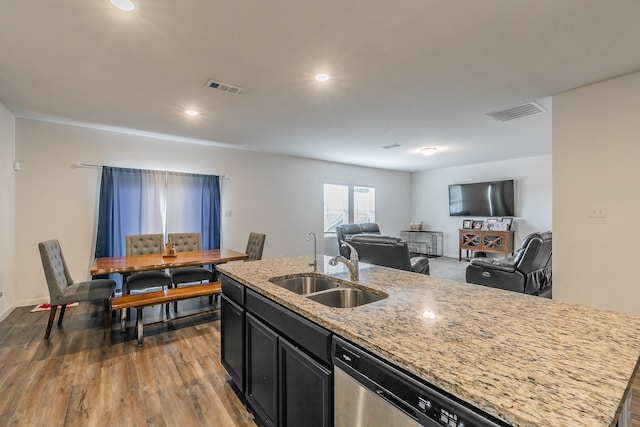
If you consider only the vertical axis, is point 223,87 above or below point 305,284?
above

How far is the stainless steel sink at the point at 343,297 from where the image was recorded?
175 cm

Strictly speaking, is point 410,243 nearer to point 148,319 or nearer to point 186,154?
point 186,154

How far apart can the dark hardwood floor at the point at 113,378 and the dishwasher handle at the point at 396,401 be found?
1.33 meters

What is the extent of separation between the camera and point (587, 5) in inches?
72.2

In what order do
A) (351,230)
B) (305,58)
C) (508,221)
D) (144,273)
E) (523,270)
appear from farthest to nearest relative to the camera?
1. (351,230)
2. (508,221)
3. (144,273)
4. (523,270)
5. (305,58)

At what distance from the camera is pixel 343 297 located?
1846 mm

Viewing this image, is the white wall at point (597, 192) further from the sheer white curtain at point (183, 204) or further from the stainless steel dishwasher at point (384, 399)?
the sheer white curtain at point (183, 204)

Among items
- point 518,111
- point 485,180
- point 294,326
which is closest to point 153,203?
point 294,326

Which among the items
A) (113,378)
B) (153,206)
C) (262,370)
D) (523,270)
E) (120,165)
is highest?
(120,165)

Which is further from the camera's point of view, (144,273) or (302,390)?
(144,273)

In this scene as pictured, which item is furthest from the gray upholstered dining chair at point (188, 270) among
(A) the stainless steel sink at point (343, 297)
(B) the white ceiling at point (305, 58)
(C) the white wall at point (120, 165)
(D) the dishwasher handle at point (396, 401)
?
(D) the dishwasher handle at point (396, 401)

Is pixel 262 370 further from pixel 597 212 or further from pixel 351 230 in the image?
pixel 351 230

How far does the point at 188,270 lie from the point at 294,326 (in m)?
3.24

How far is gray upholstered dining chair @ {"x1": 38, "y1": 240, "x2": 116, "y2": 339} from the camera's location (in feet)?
9.68
